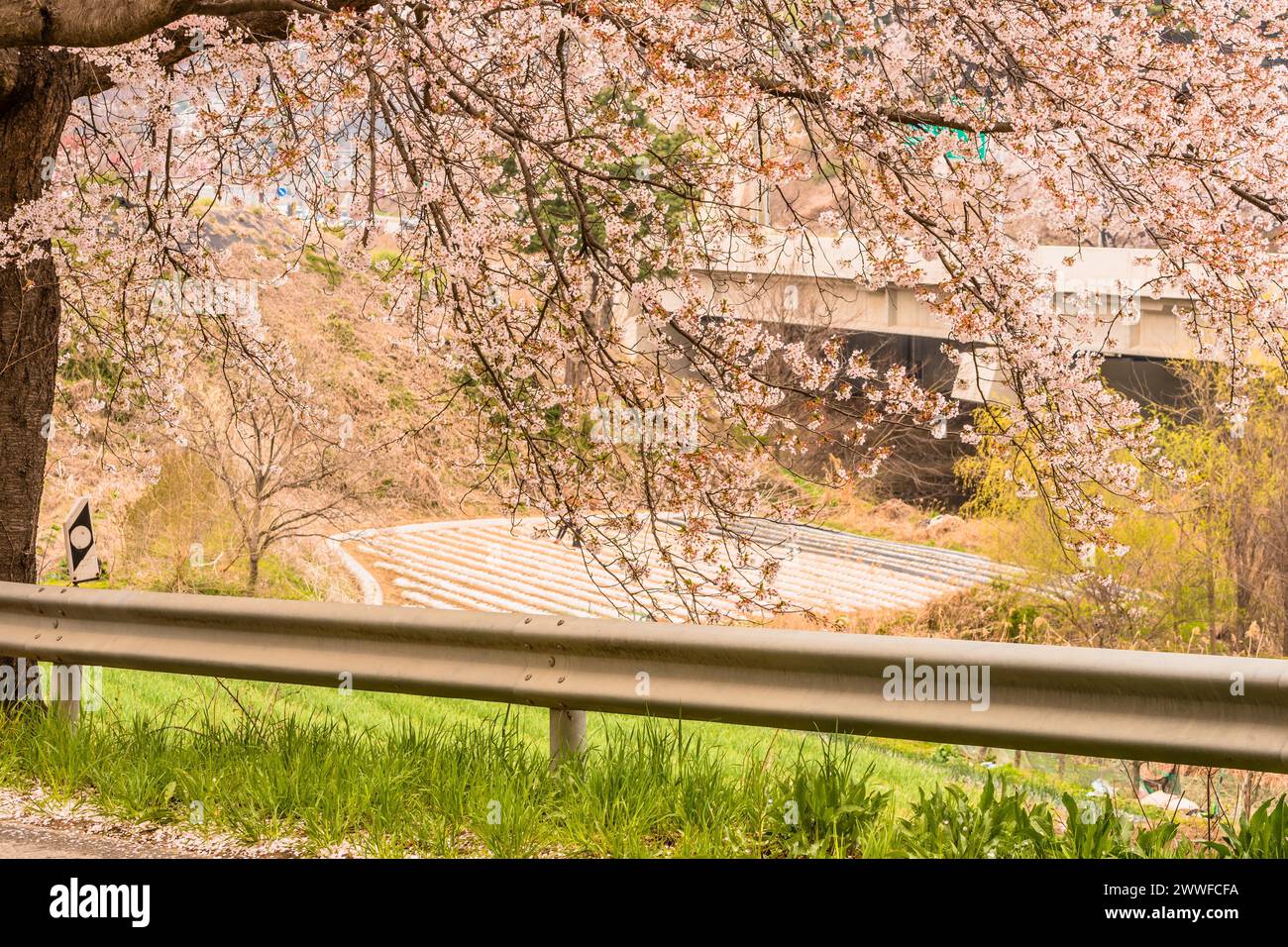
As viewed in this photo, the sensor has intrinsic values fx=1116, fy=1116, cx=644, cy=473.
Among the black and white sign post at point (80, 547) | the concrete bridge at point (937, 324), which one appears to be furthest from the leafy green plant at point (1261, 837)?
the concrete bridge at point (937, 324)

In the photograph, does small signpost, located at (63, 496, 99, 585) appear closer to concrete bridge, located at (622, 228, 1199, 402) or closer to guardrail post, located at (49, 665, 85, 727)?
guardrail post, located at (49, 665, 85, 727)

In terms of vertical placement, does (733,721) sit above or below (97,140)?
below

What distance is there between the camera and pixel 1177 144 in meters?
5.50

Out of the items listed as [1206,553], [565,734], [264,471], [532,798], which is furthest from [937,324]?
[532,798]

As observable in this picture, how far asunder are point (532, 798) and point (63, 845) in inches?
56.5

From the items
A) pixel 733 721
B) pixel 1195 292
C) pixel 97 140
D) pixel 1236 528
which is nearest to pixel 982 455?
pixel 1236 528

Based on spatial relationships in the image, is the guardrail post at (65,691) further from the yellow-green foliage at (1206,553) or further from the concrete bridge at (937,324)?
the yellow-green foliage at (1206,553)

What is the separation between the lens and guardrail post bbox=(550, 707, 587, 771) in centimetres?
347

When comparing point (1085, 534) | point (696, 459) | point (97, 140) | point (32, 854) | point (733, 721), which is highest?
point (97, 140)

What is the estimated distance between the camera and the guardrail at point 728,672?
2.66 meters

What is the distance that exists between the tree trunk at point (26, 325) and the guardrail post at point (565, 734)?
3393mm

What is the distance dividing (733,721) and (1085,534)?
3268 millimetres

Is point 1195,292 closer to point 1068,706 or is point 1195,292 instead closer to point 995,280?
point 995,280

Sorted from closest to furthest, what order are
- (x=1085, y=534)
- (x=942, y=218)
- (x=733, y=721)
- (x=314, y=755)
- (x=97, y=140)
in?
(x=733, y=721)
(x=314, y=755)
(x=942, y=218)
(x=1085, y=534)
(x=97, y=140)
